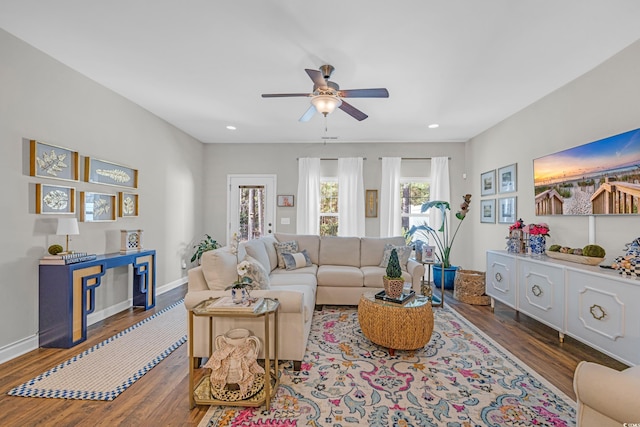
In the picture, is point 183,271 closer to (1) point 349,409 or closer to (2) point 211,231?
(2) point 211,231

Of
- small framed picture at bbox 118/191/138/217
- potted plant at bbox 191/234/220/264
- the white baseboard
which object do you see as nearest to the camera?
the white baseboard

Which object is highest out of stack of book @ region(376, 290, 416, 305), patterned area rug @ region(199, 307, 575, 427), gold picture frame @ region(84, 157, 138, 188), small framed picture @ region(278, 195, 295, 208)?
gold picture frame @ region(84, 157, 138, 188)

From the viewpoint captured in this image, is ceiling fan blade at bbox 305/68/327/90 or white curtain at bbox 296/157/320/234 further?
white curtain at bbox 296/157/320/234

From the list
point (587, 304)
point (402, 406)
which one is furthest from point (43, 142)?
point (587, 304)

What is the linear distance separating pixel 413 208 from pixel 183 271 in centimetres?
451

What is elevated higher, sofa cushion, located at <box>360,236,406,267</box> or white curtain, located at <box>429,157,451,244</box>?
white curtain, located at <box>429,157,451,244</box>

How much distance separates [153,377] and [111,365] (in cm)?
46

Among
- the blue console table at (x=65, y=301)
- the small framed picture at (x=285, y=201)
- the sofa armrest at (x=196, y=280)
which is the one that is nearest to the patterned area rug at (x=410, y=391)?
the sofa armrest at (x=196, y=280)

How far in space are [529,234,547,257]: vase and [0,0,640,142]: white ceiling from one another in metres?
1.72

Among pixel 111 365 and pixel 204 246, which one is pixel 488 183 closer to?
pixel 204 246

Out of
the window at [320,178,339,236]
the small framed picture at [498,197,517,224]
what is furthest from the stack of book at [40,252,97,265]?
the small framed picture at [498,197,517,224]

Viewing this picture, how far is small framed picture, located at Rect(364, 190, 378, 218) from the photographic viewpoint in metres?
5.75

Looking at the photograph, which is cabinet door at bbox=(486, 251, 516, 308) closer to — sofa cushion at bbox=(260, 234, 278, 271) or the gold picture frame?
sofa cushion at bbox=(260, 234, 278, 271)

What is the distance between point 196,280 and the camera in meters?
2.47
